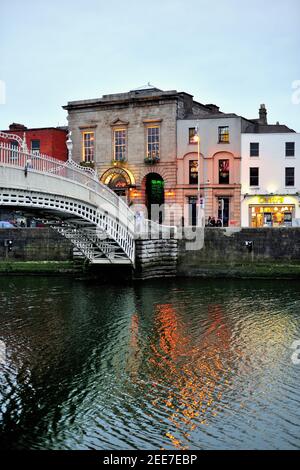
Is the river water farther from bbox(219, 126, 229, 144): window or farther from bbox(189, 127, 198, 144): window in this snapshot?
bbox(189, 127, 198, 144): window

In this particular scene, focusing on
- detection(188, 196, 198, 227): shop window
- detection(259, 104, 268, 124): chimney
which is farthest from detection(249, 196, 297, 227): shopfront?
detection(259, 104, 268, 124): chimney

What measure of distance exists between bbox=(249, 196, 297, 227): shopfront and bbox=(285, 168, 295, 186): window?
903 mm

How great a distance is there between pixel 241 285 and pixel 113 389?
58.2ft

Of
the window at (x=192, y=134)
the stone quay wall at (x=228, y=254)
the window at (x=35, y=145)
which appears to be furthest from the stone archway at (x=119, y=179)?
the stone quay wall at (x=228, y=254)

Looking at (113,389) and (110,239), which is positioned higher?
(110,239)

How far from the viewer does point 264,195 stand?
141 ft

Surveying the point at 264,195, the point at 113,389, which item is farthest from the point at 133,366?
the point at 264,195

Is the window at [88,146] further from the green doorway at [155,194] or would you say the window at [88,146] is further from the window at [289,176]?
the window at [289,176]

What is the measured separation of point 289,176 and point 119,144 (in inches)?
466

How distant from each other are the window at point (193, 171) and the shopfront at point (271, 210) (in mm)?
4009

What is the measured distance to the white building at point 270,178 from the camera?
42.7 metres
